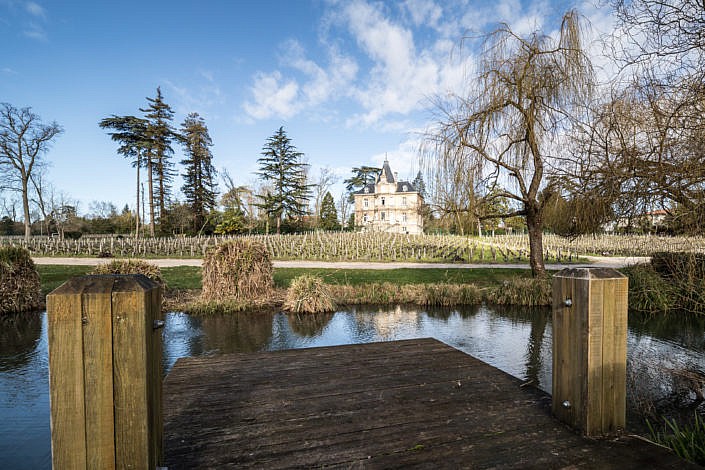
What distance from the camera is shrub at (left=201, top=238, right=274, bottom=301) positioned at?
9359 mm

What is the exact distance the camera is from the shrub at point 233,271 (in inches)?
368

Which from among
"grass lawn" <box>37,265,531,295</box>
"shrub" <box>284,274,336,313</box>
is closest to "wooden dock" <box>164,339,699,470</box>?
"shrub" <box>284,274,336,313</box>

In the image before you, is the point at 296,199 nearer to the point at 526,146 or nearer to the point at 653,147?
the point at 526,146

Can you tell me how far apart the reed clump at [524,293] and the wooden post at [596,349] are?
27.6 feet

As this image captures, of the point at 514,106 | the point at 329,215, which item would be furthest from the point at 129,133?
the point at 514,106

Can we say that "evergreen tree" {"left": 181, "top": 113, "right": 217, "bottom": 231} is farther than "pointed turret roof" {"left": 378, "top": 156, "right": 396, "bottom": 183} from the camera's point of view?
No

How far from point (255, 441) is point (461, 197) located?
7.95 m

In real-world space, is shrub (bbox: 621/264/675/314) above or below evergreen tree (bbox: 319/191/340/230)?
below

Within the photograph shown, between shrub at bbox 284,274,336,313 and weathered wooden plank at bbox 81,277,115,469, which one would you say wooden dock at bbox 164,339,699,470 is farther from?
shrub at bbox 284,274,336,313

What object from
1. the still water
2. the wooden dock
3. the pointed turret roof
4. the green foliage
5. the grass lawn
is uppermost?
the pointed turret roof

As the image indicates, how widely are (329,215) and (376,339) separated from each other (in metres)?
50.3

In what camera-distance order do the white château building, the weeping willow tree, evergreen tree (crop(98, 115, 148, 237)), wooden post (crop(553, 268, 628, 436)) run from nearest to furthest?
wooden post (crop(553, 268, 628, 436)) < the weeping willow tree < evergreen tree (crop(98, 115, 148, 237)) < the white château building

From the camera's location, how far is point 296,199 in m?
48.5

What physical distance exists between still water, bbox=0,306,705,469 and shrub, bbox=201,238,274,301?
39.2 inches
